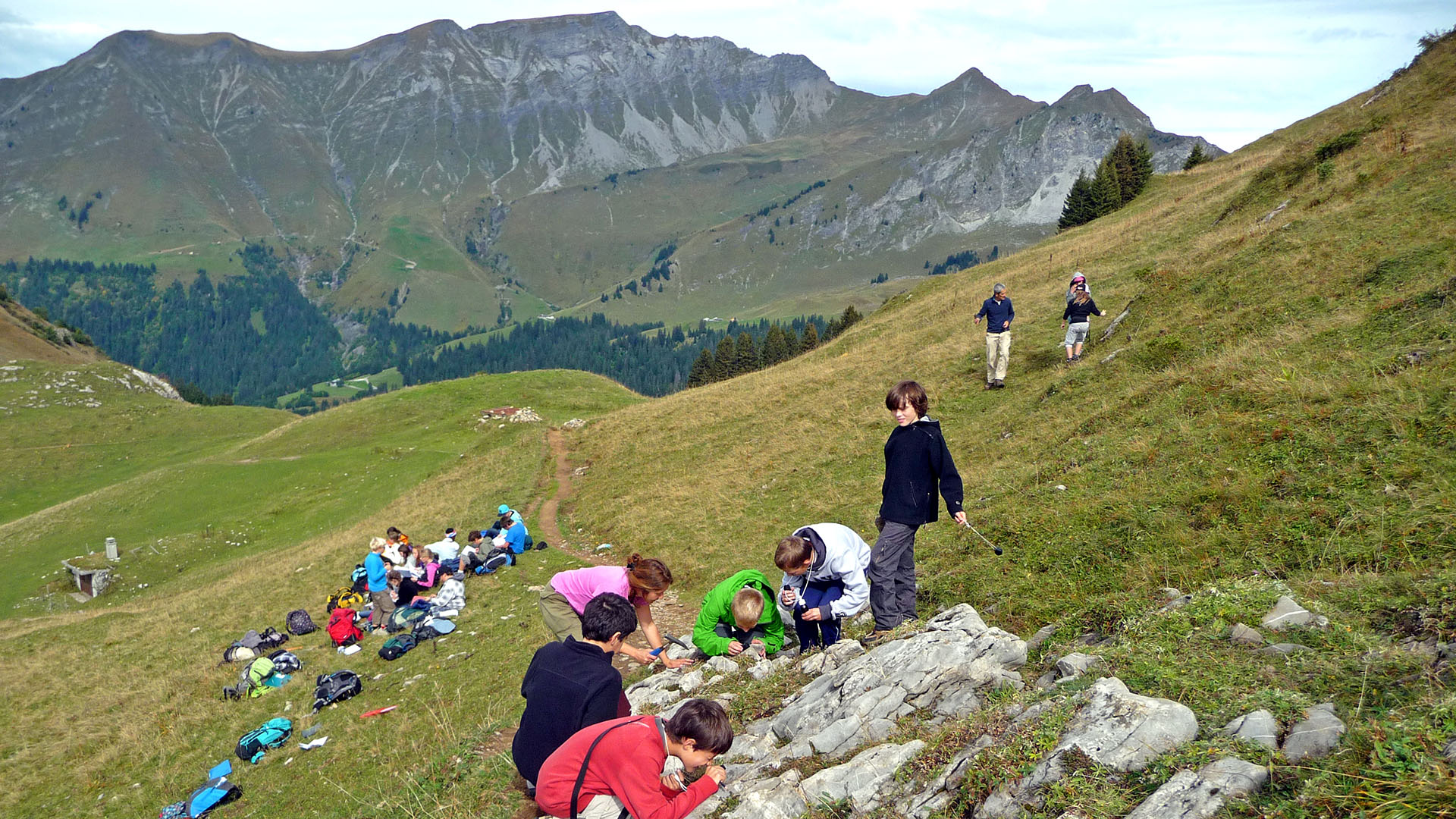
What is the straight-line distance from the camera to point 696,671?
9.98 metres

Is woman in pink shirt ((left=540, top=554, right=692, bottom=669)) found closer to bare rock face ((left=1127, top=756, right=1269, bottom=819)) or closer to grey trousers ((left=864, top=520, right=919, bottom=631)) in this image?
grey trousers ((left=864, top=520, right=919, bottom=631))

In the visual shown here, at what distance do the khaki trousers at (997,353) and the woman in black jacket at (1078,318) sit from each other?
71.3 inches

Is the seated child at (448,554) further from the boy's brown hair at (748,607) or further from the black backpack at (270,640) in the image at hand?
the boy's brown hair at (748,607)

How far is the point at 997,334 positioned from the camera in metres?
21.9

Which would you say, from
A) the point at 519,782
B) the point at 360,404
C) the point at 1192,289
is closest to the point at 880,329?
the point at 1192,289

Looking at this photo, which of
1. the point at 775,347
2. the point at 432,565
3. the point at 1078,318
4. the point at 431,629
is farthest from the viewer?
the point at 775,347

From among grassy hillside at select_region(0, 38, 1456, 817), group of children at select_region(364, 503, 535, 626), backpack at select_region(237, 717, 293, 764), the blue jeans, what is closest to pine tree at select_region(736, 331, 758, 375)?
grassy hillside at select_region(0, 38, 1456, 817)

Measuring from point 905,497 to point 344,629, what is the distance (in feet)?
51.5

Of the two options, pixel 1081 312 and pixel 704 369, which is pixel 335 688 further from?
pixel 704 369

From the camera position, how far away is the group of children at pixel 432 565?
62.0 feet

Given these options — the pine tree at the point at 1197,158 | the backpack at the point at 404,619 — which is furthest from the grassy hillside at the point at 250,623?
the pine tree at the point at 1197,158

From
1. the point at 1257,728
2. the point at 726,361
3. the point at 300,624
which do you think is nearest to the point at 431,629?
the point at 300,624

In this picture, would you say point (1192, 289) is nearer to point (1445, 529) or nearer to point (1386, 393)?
point (1386, 393)

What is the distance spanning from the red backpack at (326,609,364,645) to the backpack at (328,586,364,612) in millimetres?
978
